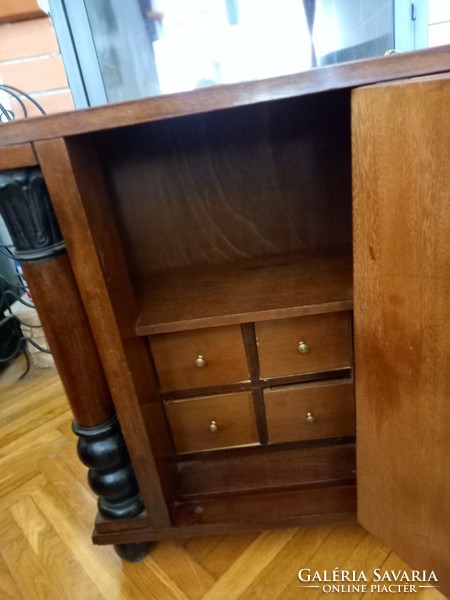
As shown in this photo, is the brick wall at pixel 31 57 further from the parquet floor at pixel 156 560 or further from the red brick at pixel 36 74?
the parquet floor at pixel 156 560

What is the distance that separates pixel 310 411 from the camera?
0.87 m

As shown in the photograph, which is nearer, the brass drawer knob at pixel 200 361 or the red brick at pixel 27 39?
the brass drawer knob at pixel 200 361

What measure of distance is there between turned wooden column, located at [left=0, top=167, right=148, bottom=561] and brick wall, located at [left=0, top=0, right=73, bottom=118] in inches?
43.7

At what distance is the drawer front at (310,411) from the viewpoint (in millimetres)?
849

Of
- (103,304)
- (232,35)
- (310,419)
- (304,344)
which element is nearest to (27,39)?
(232,35)

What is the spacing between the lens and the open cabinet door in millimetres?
466

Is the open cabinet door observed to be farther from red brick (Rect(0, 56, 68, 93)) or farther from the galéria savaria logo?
red brick (Rect(0, 56, 68, 93))

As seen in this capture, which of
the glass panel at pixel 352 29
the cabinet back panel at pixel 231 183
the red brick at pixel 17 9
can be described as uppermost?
the red brick at pixel 17 9

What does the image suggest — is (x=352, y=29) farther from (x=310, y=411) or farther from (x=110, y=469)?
(x=110, y=469)

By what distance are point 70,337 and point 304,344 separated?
414mm

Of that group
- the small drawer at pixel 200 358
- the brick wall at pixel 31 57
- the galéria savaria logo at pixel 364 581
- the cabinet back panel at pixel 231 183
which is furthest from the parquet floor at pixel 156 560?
the brick wall at pixel 31 57

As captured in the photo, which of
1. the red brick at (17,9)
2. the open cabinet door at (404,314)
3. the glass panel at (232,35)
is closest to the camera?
the open cabinet door at (404,314)

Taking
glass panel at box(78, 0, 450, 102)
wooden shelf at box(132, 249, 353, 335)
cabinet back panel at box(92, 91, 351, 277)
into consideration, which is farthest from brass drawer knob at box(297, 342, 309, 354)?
glass panel at box(78, 0, 450, 102)

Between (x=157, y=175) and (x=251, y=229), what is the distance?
0.75 feet
